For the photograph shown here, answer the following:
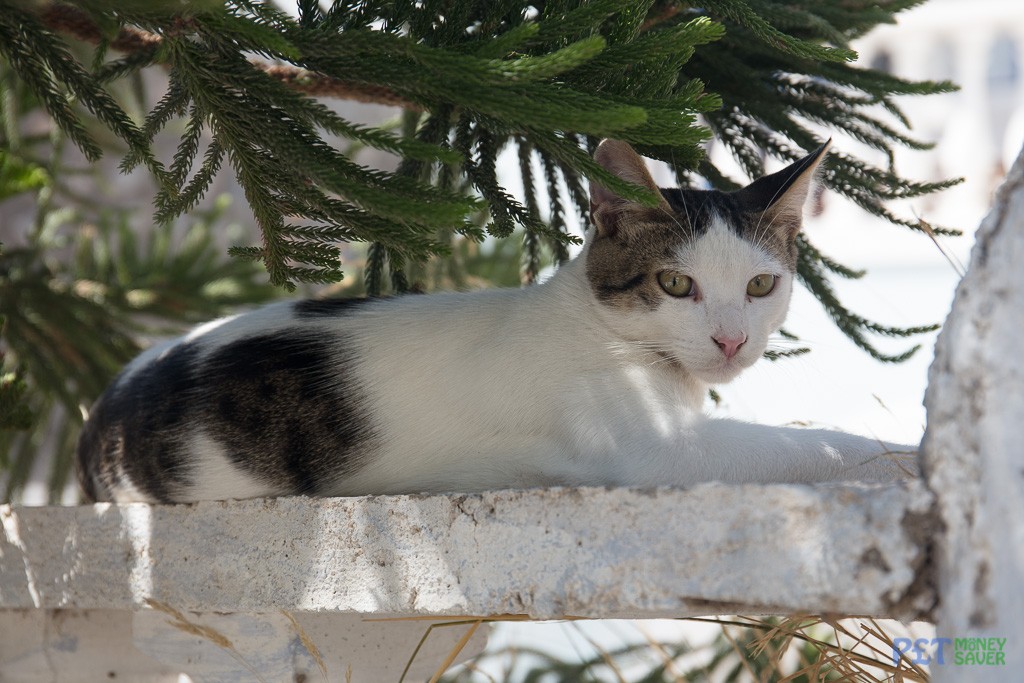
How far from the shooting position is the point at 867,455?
3.63 ft

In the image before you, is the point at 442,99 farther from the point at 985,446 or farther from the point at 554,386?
the point at 985,446

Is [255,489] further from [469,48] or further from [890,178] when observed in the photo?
[890,178]

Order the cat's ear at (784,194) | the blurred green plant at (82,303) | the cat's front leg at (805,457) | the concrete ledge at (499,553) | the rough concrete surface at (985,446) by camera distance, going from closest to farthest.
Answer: the rough concrete surface at (985,446)
the concrete ledge at (499,553)
the cat's front leg at (805,457)
the cat's ear at (784,194)
the blurred green plant at (82,303)

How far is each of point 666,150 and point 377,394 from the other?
1.88 ft

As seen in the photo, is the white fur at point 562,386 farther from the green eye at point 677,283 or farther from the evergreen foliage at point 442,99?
the evergreen foliage at point 442,99

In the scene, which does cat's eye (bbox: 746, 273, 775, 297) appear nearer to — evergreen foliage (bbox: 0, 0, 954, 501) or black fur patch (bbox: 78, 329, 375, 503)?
evergreen foliage (bbox: 0, 0, 954, 501)

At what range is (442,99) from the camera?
0.93 meters

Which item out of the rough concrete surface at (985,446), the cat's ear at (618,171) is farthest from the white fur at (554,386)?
the rough concrete surface at (985,446)

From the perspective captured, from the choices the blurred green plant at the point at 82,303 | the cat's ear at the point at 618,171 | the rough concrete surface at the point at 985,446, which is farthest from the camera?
the blurred green plant at the point at 82,303

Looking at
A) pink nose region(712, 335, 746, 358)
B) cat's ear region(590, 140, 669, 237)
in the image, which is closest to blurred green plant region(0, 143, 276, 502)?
cat's ear region(590, 140, 669, 237)

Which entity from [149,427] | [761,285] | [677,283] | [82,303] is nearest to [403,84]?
[677,283]

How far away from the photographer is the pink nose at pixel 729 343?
1.24 m

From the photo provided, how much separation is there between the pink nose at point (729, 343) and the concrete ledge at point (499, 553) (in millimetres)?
400

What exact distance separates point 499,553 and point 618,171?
1.90ft
